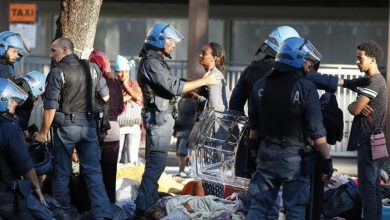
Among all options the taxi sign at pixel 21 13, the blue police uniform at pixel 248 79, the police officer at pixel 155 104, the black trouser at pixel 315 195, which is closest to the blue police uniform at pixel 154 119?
the police officer at pixel 155 104

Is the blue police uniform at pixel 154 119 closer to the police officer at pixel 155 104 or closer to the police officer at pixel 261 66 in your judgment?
the police officer at pixel 155 104

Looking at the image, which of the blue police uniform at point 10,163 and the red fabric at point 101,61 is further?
the red fabric at point 101,61

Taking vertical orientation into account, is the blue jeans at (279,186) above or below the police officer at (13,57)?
below

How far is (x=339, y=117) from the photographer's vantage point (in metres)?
8.02

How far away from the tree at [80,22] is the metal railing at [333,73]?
6248mm

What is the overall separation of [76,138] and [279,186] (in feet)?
7.02

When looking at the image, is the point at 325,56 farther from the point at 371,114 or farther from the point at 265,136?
the point at 265,136

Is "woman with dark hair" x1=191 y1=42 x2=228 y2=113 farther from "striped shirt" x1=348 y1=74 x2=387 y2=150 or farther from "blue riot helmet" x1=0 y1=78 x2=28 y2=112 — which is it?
"blue riot helmet" x1=0 y1=78 x2=28 y2=112

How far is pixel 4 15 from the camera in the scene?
56.6ft

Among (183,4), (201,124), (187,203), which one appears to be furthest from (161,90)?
(183,4)

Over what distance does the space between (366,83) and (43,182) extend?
321 cm

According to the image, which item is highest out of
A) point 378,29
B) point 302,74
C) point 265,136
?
point 378,29

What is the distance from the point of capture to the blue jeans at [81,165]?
28.9ft

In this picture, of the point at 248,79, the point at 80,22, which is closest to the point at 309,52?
the point at 248,79
